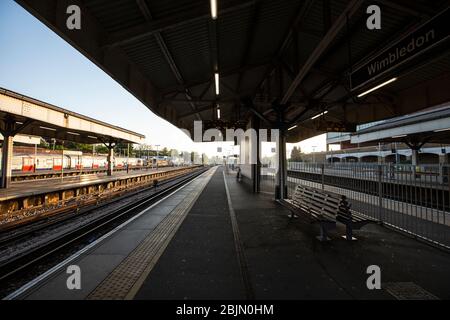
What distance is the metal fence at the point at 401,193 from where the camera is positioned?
479 cm

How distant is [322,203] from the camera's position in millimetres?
5383

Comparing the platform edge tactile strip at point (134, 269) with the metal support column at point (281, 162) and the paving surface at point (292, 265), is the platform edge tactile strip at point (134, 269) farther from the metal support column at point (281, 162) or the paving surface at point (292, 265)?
the metal support column at point (281, 162)

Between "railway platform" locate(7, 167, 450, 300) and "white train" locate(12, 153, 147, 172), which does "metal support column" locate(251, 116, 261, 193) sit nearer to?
"railway platform" locate(7, 167, 450, 300)

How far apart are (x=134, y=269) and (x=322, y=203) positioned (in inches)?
168

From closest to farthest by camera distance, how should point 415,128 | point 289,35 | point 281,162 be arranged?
point 289,35, point 281,162, point 415,128

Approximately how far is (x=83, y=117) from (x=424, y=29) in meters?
22.6

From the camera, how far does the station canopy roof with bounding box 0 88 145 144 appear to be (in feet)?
41.5

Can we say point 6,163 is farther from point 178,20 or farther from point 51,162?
point 51,162

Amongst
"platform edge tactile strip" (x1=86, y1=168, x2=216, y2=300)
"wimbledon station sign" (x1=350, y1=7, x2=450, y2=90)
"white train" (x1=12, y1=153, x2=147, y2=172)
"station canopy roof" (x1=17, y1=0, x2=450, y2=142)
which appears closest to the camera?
"platform edge tactile strip" (x1=86, y1=168, x2=216, y2=300)

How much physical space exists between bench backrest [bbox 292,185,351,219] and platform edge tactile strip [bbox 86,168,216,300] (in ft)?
11.8

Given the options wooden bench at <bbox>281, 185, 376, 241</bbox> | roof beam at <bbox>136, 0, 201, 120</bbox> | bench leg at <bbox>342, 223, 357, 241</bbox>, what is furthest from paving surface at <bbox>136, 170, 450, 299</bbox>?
roof beam at <bbox>136, 0, 201, 120</bbox>

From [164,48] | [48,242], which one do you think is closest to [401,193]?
[164,48]

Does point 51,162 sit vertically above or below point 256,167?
above
